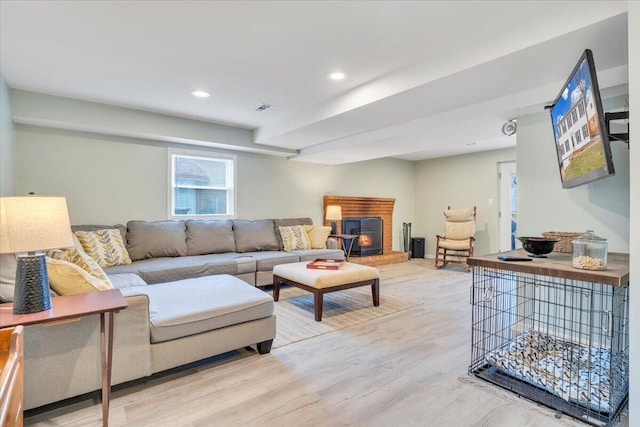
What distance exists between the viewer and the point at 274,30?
6.90 feet

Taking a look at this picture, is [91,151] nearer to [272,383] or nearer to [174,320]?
[174,320]

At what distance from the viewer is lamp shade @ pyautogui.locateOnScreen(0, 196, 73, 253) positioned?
1.45 m

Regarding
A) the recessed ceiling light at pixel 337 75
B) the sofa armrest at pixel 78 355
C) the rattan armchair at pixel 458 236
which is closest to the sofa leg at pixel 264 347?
the sofa armrest at pixel 78 355

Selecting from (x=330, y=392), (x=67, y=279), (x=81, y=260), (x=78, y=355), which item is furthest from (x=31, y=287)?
(x=330, y=392)

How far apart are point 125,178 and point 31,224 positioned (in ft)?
9.42

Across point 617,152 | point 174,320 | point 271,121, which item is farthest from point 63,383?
point 617,152

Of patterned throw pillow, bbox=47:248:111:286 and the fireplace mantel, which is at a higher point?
the fireplace mantel

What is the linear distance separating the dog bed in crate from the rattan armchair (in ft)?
11.3

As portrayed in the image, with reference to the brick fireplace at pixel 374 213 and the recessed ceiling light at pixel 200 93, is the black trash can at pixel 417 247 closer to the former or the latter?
the brick fireplace at pixel 374 213

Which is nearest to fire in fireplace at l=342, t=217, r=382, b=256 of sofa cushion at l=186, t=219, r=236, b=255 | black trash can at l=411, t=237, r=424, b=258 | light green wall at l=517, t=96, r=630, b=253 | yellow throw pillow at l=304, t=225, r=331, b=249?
black trash can at l=411, t=237, r=424, b=258

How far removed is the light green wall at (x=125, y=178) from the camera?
11.8 ft

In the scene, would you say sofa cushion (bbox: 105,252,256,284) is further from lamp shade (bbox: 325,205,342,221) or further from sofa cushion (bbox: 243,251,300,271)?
lamp shade (bbox: 325,205,342,221)

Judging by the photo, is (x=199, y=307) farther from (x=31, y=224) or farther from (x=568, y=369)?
(x=568, y=369)

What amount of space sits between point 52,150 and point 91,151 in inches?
14.3
